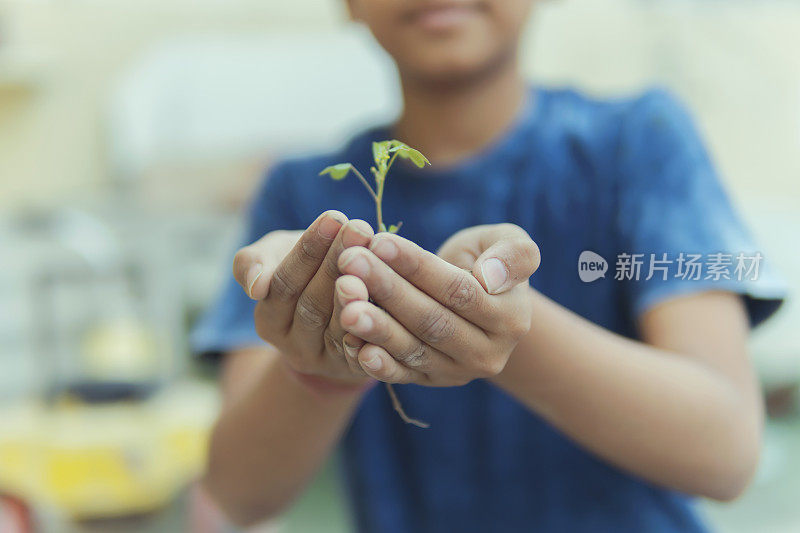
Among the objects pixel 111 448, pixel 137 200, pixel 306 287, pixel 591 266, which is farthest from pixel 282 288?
Answer: pixel 137 200

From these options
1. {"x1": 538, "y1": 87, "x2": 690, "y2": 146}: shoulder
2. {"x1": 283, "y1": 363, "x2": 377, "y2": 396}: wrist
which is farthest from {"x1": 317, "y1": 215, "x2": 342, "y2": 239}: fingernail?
{"x1": 538, "y1": 87, "x2": 690, "y2": 146}: shoulder

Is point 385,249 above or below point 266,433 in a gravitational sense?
above

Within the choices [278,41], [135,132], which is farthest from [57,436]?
[278,41]

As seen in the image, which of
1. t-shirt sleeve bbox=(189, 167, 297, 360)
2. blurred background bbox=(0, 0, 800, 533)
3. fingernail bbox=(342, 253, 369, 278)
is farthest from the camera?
blurred background bbox=(0, 0, 800, 533)

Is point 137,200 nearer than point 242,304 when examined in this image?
No

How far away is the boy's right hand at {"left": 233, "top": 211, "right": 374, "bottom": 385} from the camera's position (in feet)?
0.80

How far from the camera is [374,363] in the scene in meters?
0.25

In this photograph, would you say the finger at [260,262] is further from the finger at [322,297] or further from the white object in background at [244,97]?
the white object in background at [244,97]

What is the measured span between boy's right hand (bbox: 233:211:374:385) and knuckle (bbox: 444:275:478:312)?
1.2 inches

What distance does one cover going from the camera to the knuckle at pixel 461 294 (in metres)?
0.25

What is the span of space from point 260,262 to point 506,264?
9 cm

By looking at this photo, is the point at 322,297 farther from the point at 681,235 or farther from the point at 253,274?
the point at 681,235

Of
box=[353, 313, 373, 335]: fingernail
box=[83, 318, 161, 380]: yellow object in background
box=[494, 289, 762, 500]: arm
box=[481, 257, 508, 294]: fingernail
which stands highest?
box=[481, 257, 508, 294]: fingernail

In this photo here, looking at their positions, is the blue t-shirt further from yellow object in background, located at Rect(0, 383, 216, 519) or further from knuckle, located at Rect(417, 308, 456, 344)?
yellow object in background, located at Rect(0, 383, 216, 519)
